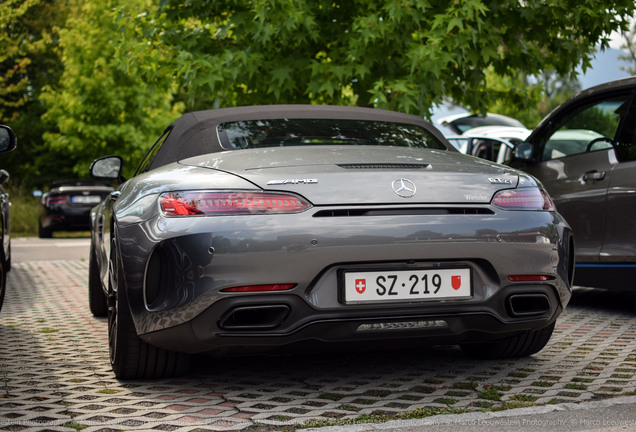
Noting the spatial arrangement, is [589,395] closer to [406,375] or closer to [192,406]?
[406,375]

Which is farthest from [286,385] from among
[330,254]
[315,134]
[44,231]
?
[44,231]

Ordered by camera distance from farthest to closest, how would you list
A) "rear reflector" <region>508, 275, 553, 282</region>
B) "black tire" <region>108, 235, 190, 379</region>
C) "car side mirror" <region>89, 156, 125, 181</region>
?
→ "car side mirror" <region>89, 156, 125, 181</region> → "black tire" <region>108, 235, 190, 379</region> → "rear reflector" <region>508, 275, 553, 282</region>

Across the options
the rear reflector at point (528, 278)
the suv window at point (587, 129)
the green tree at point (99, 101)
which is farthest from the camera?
the green tree at point (99, 101)

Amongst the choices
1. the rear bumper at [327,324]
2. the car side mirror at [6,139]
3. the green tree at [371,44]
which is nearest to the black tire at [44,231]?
the green tree at [371,44]

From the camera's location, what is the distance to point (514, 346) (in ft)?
16.1

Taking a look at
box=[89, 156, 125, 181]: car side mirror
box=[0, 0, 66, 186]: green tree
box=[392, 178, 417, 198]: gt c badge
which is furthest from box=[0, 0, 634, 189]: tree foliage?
box=[0, 0, 66, 186]: green tree

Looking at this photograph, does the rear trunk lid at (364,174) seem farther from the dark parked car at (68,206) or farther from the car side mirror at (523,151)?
the dark parked car at (68,206)

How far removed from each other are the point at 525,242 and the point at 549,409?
0.73m

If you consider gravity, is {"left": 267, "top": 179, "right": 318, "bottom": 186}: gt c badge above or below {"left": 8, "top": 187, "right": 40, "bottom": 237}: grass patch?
above

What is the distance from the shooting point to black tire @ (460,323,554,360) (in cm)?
486

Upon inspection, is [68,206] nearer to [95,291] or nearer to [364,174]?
[95,291]

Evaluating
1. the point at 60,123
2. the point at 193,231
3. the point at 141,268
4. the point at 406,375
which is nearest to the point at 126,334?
the point at 141,268

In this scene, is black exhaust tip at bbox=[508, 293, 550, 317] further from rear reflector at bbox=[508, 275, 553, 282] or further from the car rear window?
the car rear window

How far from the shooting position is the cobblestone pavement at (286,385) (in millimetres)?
3734
